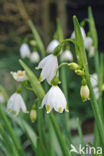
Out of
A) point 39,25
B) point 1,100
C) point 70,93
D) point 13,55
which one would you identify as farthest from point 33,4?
point 1,100

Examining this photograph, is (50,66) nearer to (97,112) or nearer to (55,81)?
(55,81)

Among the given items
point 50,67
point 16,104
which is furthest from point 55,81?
point 16,104

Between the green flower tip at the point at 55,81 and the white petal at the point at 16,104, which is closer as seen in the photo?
the green flower tip at the point at 55,81

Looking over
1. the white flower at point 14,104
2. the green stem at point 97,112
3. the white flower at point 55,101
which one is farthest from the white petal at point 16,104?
the green stem at point 97,112

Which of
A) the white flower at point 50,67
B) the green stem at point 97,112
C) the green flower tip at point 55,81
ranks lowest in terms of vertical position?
the green stem at point 97,112

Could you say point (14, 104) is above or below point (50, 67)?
below

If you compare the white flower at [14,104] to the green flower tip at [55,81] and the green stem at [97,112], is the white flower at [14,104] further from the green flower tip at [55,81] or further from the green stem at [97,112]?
the green stem at [97,112]

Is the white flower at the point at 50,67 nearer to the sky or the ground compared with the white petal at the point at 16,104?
nearer to the sky

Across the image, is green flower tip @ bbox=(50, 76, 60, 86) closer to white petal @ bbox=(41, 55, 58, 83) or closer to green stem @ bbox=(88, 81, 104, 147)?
white petal @ bbox=(41, 55, 58, 83)

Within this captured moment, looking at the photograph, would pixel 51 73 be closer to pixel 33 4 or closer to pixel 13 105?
pixel 13 105

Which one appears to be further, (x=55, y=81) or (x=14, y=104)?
(x=14, y=104)

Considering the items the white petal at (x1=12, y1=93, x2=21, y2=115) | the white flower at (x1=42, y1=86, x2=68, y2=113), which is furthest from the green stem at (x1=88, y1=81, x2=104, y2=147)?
the white petal at (x1=12, y1=93, x2=21, y2=115)
